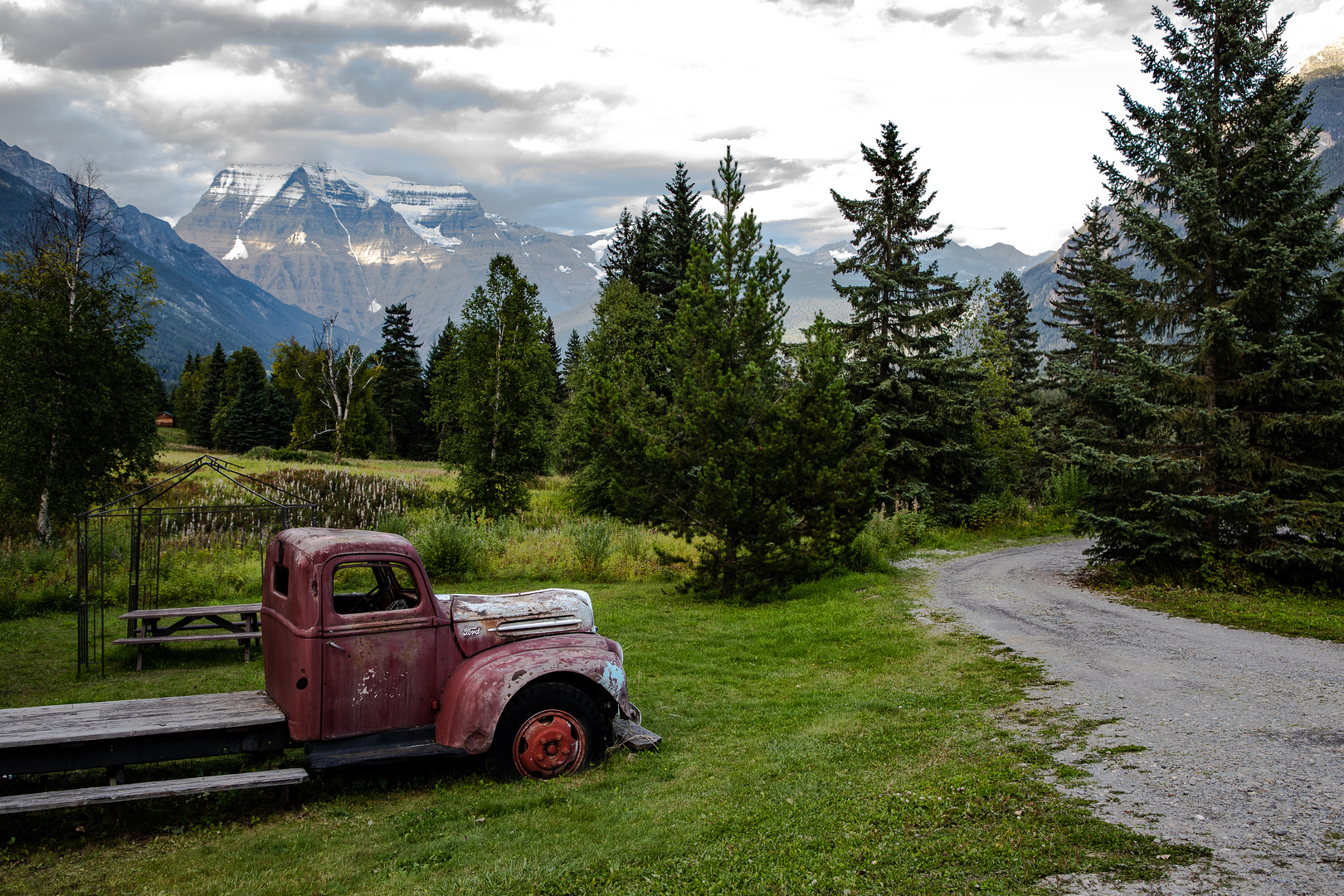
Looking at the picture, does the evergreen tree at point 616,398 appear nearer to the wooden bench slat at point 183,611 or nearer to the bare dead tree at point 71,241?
the wooden bench slat at point 183,611

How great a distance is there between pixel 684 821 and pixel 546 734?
1631 mm

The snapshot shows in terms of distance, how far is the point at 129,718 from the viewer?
5777 mm

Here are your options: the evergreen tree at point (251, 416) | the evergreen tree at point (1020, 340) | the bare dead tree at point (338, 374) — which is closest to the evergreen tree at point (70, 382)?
the bare dead tree at point (338, 374)

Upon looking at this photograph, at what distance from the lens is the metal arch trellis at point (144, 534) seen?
396 inches

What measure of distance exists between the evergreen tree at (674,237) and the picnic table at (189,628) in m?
29.6

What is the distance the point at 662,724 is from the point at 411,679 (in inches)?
106

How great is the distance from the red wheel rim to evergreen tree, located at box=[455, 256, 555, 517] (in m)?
22.1

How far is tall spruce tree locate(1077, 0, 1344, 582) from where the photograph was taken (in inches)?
543

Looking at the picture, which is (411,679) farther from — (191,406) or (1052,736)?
(191,406)

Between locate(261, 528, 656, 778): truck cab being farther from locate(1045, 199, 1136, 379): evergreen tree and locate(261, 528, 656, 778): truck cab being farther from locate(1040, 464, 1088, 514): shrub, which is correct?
locate(1040, 464, 1088, 514): shrub

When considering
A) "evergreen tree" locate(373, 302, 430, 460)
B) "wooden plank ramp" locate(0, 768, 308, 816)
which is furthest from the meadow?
"evergreen tree" locate(373, 302, 430, 460)

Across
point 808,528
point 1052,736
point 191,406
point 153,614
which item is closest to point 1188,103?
point 808,528

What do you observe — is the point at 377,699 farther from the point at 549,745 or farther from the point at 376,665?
the point at 549,745

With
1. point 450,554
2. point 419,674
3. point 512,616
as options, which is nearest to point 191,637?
point 419,674
